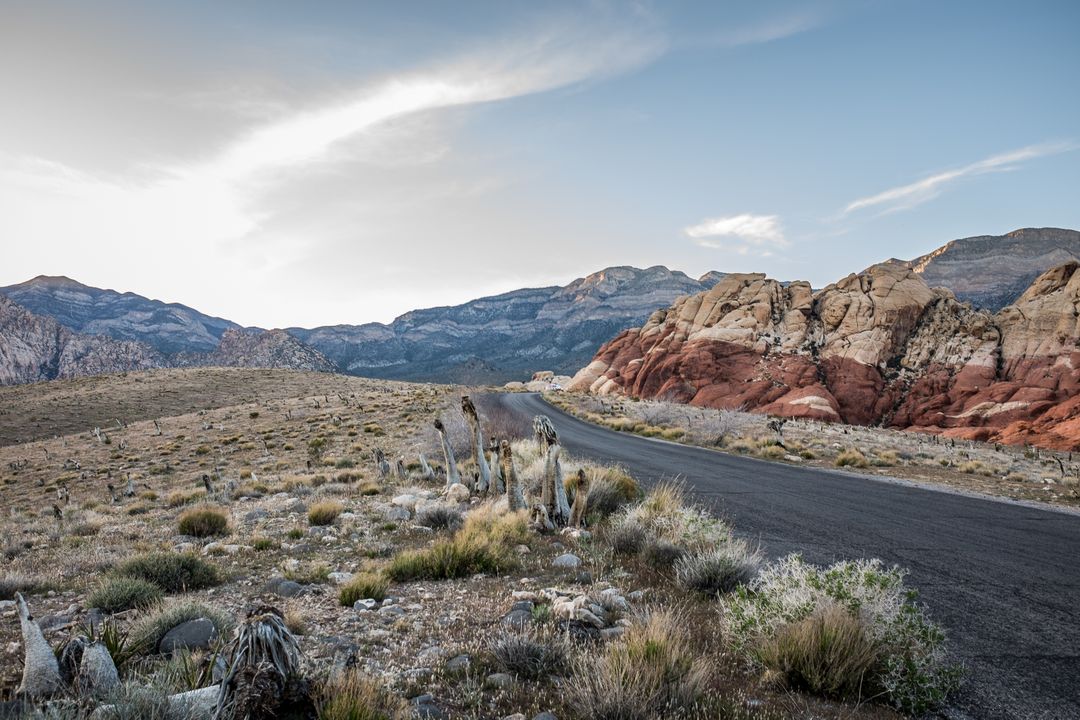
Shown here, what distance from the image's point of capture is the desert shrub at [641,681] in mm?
3271

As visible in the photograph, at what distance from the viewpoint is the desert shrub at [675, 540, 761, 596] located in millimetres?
6094

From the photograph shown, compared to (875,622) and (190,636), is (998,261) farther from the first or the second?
(190,636)

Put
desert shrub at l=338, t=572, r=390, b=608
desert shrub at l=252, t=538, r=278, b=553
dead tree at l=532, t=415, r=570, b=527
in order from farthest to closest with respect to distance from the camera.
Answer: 1. dead tree at l=532, t=415, r=570, b=527
2. desert shrub at l=252, t=538, r=278, b=553
3. desert shrub at l=338, t=572, r=390, b=608

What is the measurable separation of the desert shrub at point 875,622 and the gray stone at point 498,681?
2.05 meters

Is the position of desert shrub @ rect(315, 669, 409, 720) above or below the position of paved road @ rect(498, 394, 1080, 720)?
above

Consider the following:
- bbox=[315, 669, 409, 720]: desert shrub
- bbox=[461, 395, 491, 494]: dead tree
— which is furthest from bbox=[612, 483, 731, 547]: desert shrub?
bbox=[315, 669, 409, 720]: desert shrub

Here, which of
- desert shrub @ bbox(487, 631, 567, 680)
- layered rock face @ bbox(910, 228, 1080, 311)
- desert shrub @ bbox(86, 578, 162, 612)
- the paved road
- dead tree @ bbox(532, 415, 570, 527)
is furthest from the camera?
layered rock face @ bbox(910, 228, 1080, 311)

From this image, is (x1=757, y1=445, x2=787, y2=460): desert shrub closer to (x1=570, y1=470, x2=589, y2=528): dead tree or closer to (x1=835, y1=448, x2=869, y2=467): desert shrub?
(x1=835, y1=448, x2=869, y2=467): desert shrub

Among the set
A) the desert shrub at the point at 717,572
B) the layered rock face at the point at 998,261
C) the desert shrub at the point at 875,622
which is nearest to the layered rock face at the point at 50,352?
the desert shrub at the point at 717,572

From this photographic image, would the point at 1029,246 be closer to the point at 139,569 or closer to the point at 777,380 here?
the point at 777,380

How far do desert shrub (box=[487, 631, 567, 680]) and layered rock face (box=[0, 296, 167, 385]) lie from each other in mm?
183473

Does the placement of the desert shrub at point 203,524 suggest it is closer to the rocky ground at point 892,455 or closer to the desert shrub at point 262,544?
the desert shrub at point 262,544

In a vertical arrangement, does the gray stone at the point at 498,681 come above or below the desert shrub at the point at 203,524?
above

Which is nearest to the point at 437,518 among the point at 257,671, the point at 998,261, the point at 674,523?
the point at 674,523
